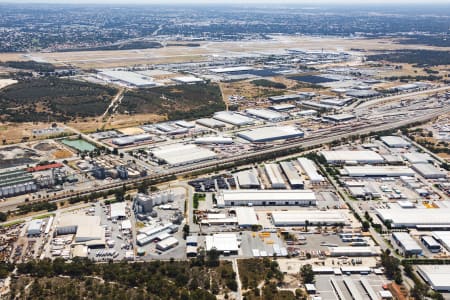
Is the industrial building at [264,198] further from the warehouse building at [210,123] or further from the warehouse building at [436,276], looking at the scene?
the warehouse building at [210,123]

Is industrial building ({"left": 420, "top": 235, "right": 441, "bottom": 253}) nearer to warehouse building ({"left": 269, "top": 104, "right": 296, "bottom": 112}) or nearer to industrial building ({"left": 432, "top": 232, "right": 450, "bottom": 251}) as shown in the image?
industrial building ({"left": 432, "top": 232, "right": 450, "bottom": 251})

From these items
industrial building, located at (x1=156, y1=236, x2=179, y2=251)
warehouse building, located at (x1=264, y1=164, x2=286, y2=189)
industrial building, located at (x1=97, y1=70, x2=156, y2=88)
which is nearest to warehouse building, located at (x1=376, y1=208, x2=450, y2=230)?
warehouse building, located at (x1=264, y1=164, x2=286, y2=189)

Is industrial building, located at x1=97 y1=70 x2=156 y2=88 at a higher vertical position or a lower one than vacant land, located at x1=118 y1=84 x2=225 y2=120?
higher

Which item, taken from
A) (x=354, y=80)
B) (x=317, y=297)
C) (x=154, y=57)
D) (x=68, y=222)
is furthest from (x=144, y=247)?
(x=154, y=57)

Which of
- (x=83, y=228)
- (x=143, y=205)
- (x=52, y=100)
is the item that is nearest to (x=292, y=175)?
(x=143, y=205)

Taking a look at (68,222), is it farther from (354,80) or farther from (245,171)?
(354,80)

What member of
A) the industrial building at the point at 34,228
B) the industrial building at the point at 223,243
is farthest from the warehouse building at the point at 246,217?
the industrial building at the point at 34,228

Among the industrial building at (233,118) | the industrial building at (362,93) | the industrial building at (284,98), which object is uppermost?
the industrial building at (362,93)
